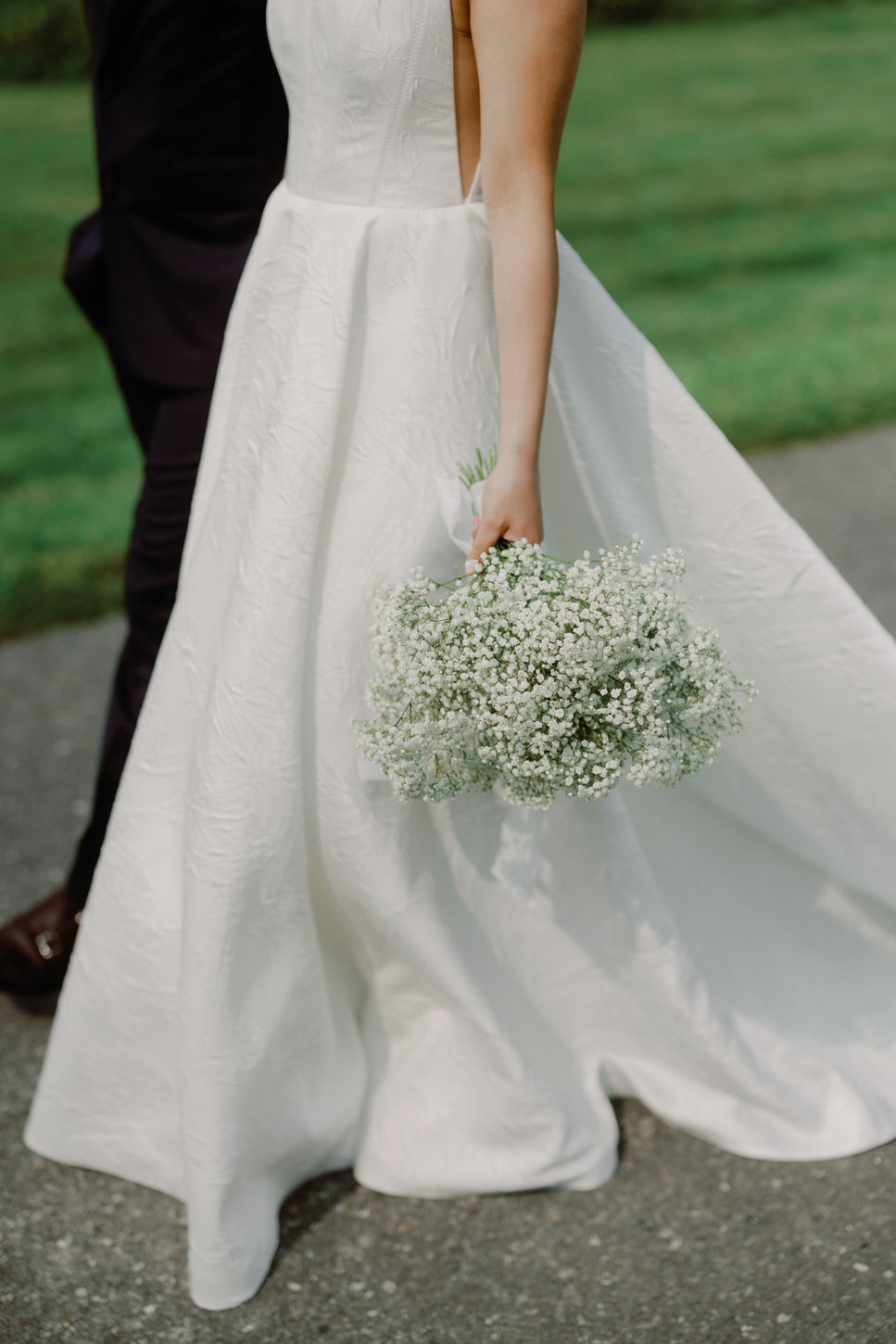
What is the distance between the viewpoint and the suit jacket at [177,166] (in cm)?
240

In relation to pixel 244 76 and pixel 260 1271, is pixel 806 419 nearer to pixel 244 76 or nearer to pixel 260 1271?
pixel 244 76

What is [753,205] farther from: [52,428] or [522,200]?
[522,200]

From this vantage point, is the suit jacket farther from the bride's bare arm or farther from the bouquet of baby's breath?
the bouquet of baby's breath

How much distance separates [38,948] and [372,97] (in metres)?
1.68

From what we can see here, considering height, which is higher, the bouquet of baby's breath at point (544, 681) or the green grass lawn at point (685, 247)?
the bouquet of baby's breath at point (544, 681)

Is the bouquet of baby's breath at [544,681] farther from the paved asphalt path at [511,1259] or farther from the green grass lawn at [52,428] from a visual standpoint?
the green grass lawn at [52,428]

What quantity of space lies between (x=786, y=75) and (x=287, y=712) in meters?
14.4

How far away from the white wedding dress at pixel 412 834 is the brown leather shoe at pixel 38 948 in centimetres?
42

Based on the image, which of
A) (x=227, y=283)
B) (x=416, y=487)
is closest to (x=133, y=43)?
(x=227, y=283)

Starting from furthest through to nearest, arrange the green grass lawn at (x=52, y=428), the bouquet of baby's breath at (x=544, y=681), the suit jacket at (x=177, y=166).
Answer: the green grass lawn at (x=52, y=428) → the suit jacket at (x=177, y=166) → the bouquet of baby's breath at (x=544, y=681)

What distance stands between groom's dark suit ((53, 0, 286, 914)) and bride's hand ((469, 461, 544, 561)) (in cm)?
83

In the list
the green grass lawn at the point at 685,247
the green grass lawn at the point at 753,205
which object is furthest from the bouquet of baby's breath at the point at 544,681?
the green grass lawn at the point at 753,205

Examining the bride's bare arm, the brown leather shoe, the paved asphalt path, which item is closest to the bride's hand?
the bride's bare arm

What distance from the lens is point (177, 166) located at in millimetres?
2516
